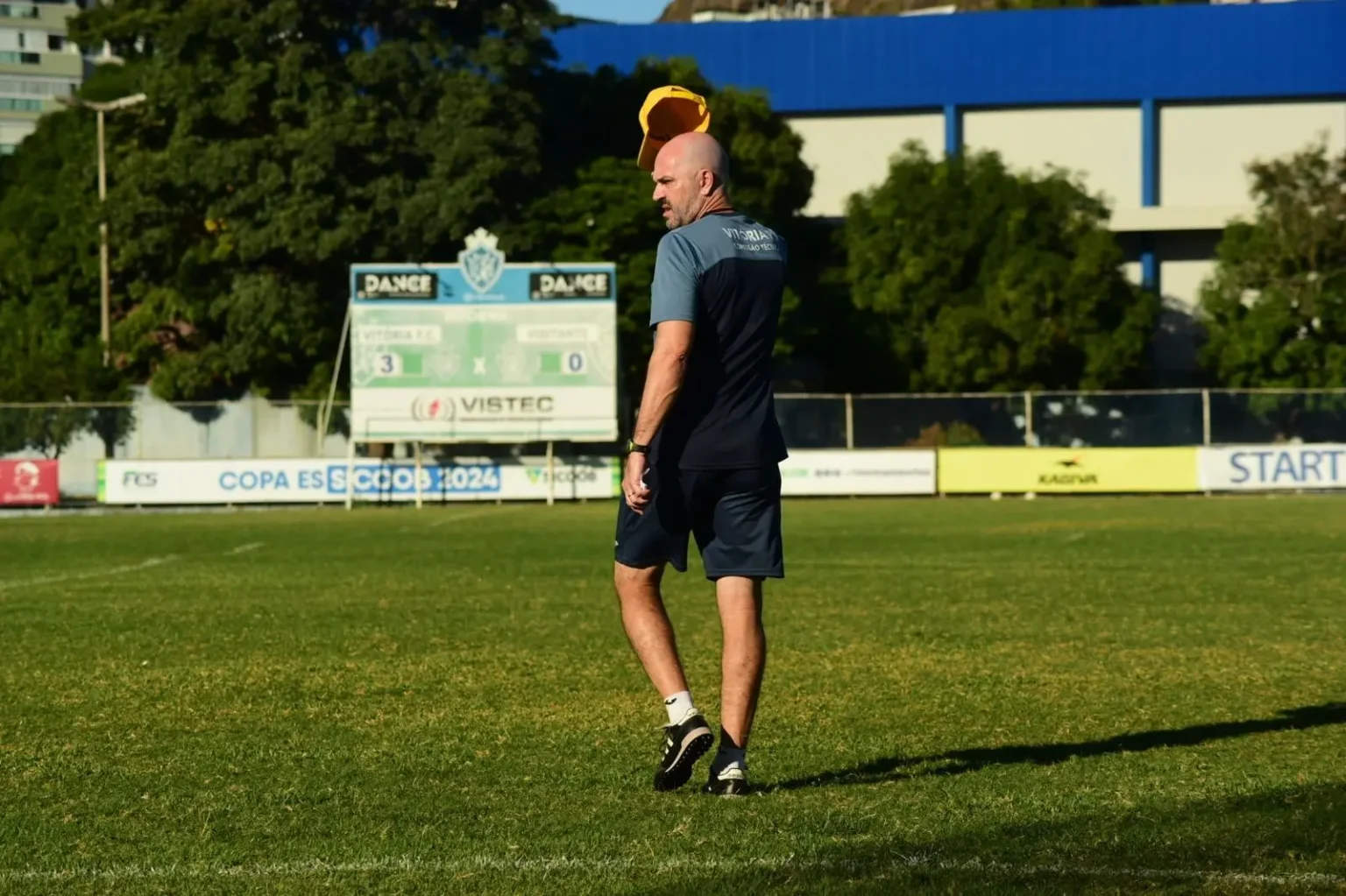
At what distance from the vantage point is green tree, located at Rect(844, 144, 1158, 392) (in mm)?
50469

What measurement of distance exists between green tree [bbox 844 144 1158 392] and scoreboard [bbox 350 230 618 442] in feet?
50.6

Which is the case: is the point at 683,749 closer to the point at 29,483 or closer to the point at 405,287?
the point at 405,287

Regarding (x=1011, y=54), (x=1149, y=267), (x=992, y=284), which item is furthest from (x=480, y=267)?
(x=1011, y=54)

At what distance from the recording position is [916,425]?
41.9 meters

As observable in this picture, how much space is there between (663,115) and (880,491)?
32.4 meters

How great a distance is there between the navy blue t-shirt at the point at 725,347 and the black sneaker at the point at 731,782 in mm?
936

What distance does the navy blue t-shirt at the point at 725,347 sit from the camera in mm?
6262

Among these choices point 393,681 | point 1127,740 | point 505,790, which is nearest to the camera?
point 505,790

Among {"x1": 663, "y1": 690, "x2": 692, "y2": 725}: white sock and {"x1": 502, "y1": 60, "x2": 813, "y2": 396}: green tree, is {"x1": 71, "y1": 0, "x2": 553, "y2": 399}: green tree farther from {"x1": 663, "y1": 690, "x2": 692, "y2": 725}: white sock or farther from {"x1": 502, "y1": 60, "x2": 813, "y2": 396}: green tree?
{"x1": 663, "y1": 690, "x2": 692, "y2": 725}: white sock

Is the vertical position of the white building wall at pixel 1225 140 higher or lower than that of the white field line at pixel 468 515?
higher

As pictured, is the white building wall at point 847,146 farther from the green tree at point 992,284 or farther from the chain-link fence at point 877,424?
the chain-link fence at point 877,424

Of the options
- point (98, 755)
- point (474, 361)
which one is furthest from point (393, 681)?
point (474, 361)

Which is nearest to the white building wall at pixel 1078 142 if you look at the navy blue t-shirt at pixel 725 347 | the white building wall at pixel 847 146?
the white building wall at pixel 847 146

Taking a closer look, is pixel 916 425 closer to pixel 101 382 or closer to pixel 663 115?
pixel 101 382
